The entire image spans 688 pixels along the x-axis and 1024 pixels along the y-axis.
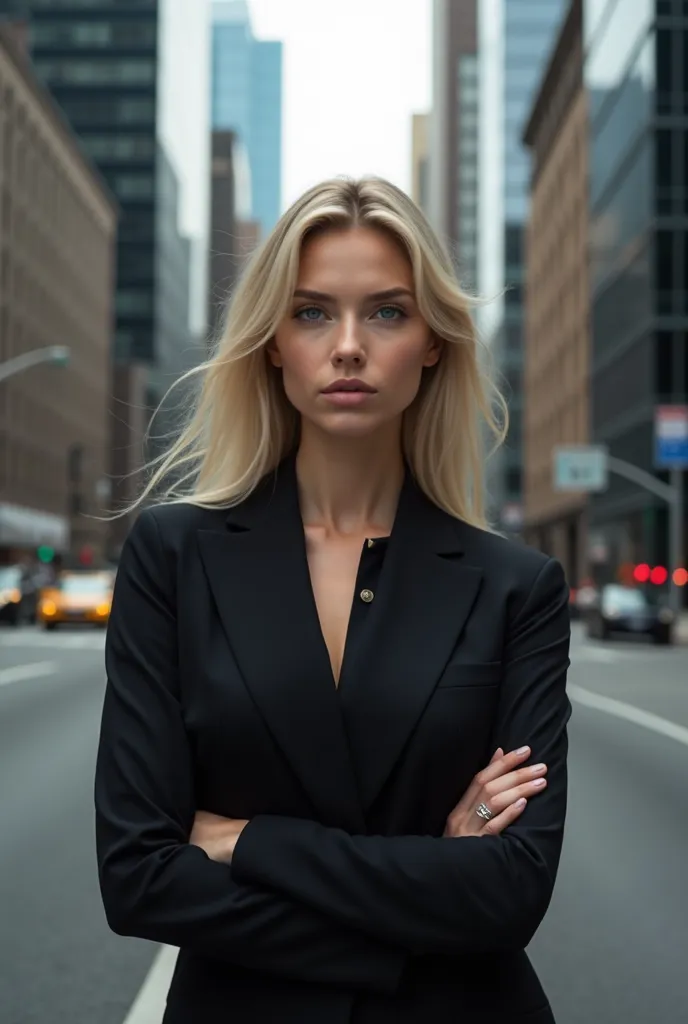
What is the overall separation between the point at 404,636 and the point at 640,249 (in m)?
60.1

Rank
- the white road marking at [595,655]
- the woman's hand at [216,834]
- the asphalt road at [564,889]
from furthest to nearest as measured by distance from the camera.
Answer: the white road marking at [595,655]
the asphalt road at [564,889]
the woman's hand at [216,834]

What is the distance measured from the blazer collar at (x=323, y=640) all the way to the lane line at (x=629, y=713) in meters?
11.4

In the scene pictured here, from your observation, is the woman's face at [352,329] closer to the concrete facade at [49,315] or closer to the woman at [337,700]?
the woman at [337,700]

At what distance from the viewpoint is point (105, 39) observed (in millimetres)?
125750

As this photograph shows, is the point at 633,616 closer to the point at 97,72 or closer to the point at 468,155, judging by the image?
the point at 97,72

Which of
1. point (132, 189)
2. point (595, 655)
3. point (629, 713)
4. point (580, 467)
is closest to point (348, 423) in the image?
point (629, 713)

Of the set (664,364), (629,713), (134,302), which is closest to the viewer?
(629,713)

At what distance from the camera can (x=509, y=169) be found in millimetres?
115938

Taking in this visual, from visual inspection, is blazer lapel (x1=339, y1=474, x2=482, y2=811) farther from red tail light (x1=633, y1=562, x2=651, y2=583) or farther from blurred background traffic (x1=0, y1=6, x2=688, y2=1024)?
red tail light (x1=633, y1=562, x2=651, y2=583)

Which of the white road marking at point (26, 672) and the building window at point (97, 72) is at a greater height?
the building window at point (97, 72)

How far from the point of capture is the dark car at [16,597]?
1594 inches

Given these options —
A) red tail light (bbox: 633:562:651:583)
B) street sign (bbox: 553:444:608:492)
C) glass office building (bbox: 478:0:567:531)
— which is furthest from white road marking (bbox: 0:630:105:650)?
glass office building (bbox: 478:0:567:531)

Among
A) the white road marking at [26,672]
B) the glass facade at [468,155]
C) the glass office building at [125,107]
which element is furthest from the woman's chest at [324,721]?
the glass facade at [468,155]

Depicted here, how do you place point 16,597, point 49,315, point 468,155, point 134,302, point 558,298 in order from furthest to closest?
point 468,155
point 134,302
point 49,315
point 558,298
point 16,597
